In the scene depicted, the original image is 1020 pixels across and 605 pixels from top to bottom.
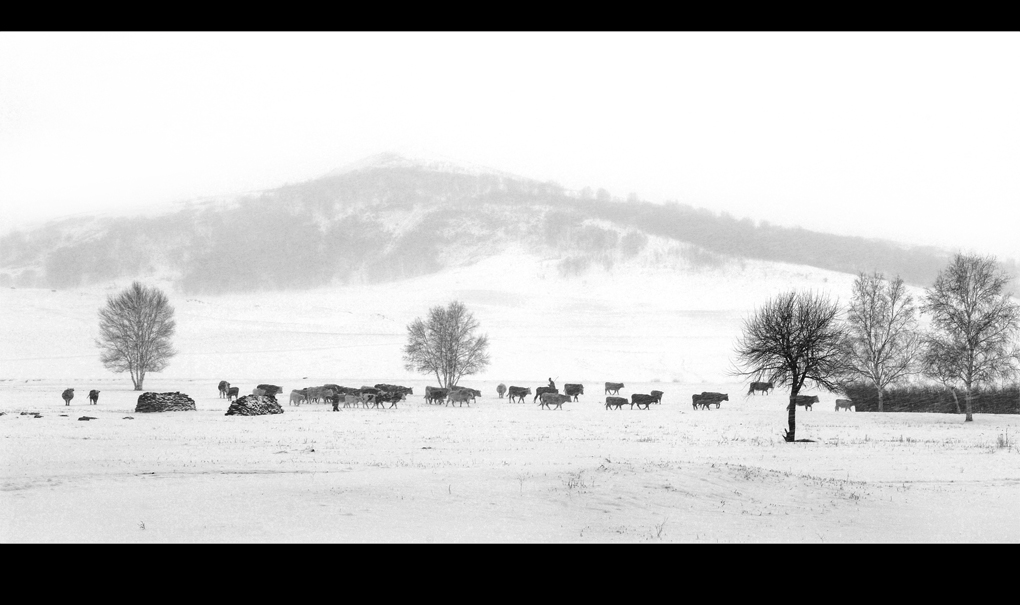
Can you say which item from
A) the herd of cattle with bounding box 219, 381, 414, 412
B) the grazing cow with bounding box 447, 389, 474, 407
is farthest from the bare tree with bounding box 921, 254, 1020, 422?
the herd of cattle with bounding box 219, 381, 414, 412

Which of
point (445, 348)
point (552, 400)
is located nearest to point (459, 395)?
point (552, 400)

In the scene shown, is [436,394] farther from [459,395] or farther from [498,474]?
[498,474]

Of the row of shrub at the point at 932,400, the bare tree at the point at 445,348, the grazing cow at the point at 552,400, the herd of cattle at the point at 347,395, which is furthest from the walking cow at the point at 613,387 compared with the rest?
the herd of cattle at the point at 347,395

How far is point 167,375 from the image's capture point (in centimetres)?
8162

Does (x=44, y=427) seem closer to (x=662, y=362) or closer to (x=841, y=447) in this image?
(x=841, y=447)

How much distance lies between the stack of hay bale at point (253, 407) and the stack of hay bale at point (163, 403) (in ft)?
12.7

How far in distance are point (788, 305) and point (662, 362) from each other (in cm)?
6563

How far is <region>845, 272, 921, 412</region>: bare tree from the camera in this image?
50.2 m

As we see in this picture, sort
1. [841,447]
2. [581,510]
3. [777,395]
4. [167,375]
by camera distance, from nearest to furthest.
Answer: [581,510]
[841,447]
[777,395]
[167,375]

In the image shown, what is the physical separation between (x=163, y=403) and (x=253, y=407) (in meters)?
5.90

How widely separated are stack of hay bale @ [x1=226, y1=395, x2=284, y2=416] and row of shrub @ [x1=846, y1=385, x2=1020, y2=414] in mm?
41653

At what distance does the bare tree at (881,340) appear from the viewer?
50.2 meters

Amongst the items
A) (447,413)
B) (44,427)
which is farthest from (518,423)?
(44,427)

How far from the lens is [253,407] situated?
120ft
